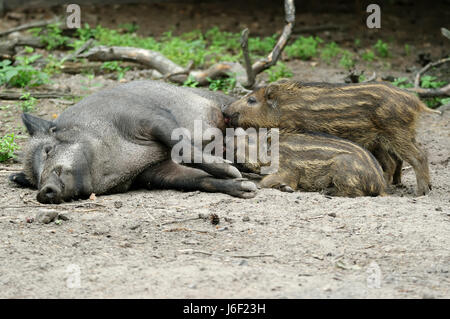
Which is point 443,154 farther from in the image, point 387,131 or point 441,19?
point 441,19

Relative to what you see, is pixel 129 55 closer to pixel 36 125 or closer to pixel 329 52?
pixel 329 52

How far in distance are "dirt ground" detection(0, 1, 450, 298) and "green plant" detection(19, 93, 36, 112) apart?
2.15m

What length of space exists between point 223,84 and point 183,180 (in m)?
3.19

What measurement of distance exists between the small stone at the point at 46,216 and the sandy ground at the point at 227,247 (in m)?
0.04

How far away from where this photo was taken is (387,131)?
6.17 metres

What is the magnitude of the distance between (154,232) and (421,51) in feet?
25.7

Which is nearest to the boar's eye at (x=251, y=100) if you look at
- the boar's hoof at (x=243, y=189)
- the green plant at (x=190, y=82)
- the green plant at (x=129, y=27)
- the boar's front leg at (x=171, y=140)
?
the boar's front leg at (x=171, y=140)

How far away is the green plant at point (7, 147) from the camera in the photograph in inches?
276

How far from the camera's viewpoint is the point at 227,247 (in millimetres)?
4539

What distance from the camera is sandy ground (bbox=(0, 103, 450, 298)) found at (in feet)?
12.4

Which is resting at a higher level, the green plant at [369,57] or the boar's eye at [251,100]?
the boar's eye at [251,100]

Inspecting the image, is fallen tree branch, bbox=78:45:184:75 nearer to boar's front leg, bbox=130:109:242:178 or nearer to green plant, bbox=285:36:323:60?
green plant, bbox=285:36:323:60

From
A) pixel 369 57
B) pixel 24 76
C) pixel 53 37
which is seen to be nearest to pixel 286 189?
pixel 24 76

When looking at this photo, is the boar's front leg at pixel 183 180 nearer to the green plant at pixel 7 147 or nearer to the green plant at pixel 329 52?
the green plant at pixel 7 147
